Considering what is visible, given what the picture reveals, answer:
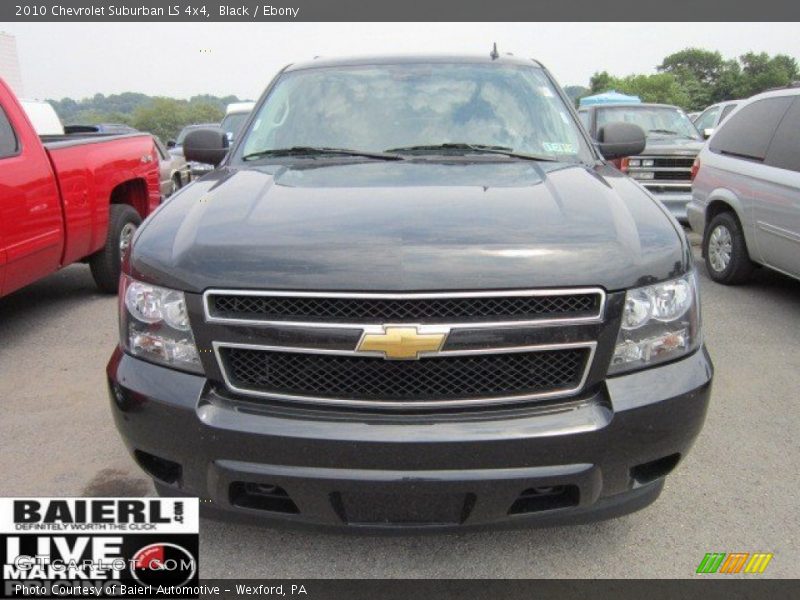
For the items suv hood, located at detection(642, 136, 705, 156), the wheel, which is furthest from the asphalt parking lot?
suv hood, located at detection(642, 136, 705, 156)

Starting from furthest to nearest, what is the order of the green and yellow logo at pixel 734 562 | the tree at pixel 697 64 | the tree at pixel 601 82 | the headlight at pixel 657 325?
the tree at pixel 697 64
the tree at pixel 601 82
the green and yellow logo at pixel 734 562
the headlight at pixel 657 325

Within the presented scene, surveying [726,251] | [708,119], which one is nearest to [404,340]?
[726,251]

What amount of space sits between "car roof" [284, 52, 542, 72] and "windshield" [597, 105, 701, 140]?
6.86 metres

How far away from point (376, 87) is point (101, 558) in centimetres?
251

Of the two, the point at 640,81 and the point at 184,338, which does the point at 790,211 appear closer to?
the point at 184,338

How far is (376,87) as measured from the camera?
369 centimetres

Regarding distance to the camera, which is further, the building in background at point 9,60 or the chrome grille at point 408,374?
the building in background at point 9,60

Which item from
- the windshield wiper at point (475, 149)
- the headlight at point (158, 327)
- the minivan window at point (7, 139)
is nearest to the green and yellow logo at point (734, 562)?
the windshield wiper at point (475, 149)

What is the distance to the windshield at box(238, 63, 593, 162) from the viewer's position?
11.2 ft

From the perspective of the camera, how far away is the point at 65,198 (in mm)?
5438

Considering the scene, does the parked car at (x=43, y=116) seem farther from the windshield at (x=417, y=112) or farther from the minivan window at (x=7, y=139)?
the windshield at (x=417, y=112)

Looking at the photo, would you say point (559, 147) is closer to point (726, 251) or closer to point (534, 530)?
point (534, 530)

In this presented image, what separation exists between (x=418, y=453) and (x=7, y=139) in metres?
4.33

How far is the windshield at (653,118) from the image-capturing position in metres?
10.4
